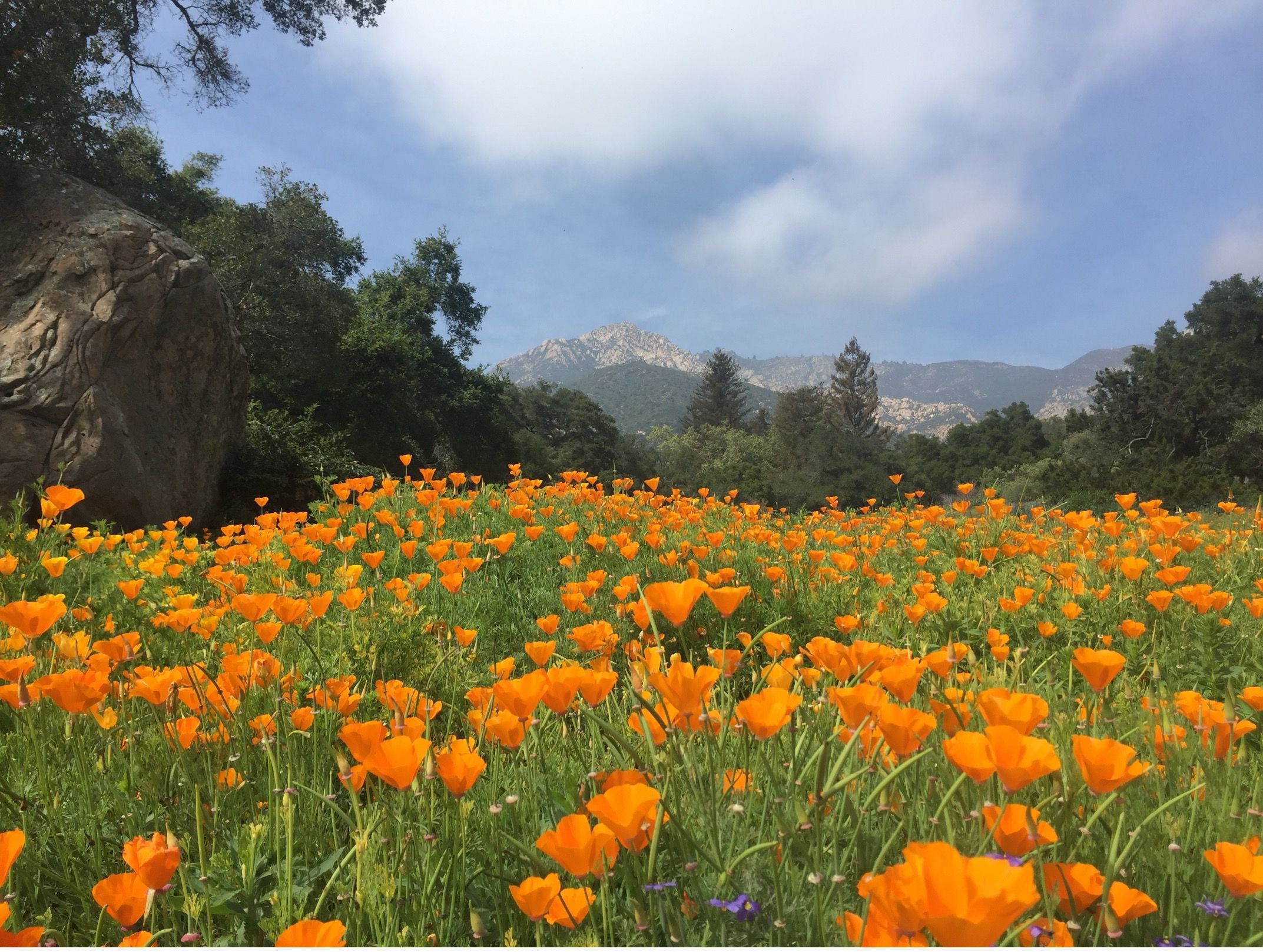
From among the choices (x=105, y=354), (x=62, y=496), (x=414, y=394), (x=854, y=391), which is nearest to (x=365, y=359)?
(x=414, y=394)

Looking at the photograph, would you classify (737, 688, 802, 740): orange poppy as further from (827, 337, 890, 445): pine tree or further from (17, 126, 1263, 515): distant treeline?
(827, 337, 890, 445): pine tree

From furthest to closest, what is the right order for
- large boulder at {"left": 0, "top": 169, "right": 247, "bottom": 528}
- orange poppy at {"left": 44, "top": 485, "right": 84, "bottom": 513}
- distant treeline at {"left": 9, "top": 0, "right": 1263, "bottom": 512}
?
1. distant treeline at {"left": 9, "top": 0, "right": 1263, "bottom": 512}
2. large boulder at {"left": 0, "top": 169, "right": 247, "bottom": 528}
3. orange poppy at {"left": 44, "top": 485, "right": 84, "bottom": 513}

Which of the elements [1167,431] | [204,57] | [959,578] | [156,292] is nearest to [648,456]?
[1167,431]

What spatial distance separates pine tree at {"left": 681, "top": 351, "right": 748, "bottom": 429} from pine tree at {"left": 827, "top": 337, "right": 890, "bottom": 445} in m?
10.2

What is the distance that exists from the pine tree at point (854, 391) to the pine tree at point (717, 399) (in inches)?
400

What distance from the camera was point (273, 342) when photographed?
18672mm

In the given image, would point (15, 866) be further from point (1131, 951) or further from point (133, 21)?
point (133, 21)

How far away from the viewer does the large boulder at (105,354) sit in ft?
25.3

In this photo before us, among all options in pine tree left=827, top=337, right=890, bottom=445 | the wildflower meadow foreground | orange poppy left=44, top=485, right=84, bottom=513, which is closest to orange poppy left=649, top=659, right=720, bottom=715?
the wildflower meadow foreground

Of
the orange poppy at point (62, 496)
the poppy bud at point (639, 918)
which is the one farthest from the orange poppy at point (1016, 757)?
the orange poppy at point (62, 496)

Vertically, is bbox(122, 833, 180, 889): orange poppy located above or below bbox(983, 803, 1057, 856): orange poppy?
below

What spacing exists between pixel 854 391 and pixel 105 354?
60.8 meters

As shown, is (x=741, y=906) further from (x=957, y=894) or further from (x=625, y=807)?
(x=957, y=894)

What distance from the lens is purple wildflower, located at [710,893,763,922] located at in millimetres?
929
